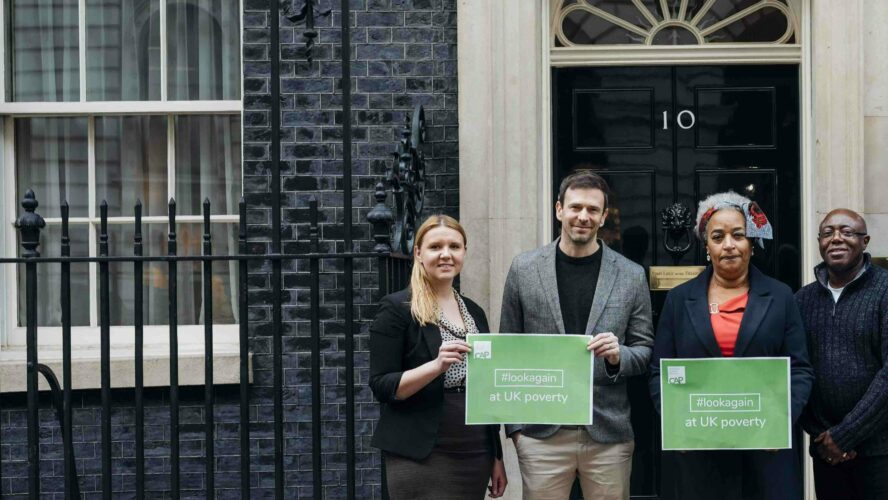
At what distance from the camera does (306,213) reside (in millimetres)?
6961

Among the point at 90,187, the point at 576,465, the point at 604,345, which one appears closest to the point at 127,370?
the point at 90,187

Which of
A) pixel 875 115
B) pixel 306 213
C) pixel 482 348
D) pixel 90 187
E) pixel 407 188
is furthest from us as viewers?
pixel 90 187

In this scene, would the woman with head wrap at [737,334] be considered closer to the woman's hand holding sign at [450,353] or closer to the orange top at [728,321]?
the orange top at [728,321]

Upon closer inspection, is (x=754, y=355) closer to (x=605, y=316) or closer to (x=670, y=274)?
(x=605, y=316)

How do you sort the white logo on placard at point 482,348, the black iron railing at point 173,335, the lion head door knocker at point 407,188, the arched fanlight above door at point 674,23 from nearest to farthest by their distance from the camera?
the white logo on placard at point 482,348
the black iron railing at point 173,335
the lion head door knocker at point 407,188
the arched fanlight above door at point 674,23

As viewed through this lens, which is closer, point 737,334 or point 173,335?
point 737,334

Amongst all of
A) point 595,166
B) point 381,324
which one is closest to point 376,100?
point 595,166

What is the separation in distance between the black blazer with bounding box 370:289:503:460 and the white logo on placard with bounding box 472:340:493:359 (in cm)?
16

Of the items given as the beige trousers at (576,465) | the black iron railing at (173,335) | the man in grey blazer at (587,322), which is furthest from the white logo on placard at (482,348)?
the black iron railing at (173,335)

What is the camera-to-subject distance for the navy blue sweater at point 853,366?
4992mm

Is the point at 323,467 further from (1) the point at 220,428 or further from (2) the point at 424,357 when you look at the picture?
(2) the point at 424,357

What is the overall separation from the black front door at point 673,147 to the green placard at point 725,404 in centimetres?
217

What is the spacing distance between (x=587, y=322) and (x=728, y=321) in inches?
22.2

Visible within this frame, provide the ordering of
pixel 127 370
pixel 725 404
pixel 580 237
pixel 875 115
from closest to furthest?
pixel 725 404 < pixel 580 237 < pixel 127 370 < pixel 875 115
